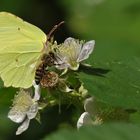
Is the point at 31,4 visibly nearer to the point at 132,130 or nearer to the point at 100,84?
the point at 100,84

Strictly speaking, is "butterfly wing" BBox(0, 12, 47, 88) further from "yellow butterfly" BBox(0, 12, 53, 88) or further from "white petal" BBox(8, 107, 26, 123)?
"white petal" BBox(8, 107, 26, 123)

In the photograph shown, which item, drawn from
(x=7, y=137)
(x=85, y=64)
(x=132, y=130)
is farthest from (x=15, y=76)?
(x=7, y=137)

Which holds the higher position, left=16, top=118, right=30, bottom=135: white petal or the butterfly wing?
the butterfly wing

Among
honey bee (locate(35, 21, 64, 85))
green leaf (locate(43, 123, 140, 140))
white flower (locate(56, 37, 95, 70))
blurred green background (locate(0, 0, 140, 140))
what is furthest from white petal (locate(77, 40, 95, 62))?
blurred green background (locate(0, 0, 140, 140))

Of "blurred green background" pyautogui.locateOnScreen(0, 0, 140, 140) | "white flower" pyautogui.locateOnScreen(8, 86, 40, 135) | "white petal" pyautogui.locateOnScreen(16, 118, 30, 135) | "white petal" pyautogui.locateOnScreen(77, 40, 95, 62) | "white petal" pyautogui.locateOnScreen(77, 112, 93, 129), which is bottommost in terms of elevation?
"blurred green background" pyautogui.locateOnScreen(0, 0, 140, 140)

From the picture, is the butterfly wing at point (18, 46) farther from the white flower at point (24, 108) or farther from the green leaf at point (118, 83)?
the green leaf at point (118, 83)

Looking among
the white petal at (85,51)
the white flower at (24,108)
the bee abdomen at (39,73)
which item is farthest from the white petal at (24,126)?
the white petal at (85,51)

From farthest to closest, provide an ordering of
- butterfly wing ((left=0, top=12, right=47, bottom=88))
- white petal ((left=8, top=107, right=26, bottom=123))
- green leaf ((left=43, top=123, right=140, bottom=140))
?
1. butterfly wing ((left=0, top=12, right=47, bottom=88))
2. white petal ((left=8, top=107, right=26, bottom=123))
3. green leaf ((left=43, top=123, right=140, bottom=140))
